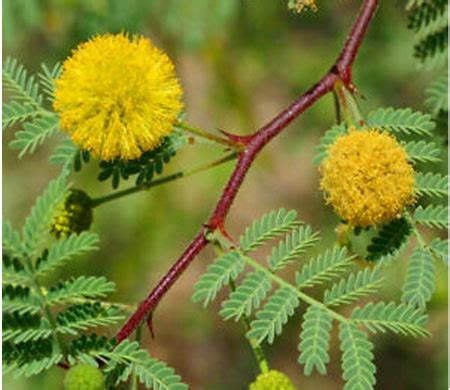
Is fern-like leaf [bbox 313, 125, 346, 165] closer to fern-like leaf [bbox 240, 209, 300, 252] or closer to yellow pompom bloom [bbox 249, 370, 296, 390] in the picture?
fern-like leaf [bbox 240, 209, 300, 252]

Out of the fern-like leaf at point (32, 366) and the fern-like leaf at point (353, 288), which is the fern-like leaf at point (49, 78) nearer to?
the fern-like leaf at point (32, 366)

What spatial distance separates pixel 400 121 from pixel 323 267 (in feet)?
1.44

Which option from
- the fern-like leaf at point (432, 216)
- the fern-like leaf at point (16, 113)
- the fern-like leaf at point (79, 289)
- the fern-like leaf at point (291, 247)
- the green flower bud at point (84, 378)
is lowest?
the green flower bud at point (84, 378)

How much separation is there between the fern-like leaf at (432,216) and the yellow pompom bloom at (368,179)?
0.37ft

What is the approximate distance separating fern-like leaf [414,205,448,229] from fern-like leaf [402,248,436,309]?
80 mm

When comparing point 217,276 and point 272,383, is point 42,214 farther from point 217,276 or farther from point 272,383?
point 272,383

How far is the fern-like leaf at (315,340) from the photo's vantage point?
6.98ft

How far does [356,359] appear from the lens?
84.8 inches

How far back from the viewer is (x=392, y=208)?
7.23ft

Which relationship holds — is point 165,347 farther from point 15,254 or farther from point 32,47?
point 15,254

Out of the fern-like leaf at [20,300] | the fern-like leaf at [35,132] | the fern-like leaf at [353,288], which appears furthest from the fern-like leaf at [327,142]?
the fern-like leaf at [20,300]

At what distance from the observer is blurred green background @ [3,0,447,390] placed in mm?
3844

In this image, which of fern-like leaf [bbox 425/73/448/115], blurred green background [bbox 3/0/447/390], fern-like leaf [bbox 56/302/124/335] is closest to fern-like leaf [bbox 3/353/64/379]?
fern-like leaf [bbox 56/302/124/335]

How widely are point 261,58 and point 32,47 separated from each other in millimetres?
1082
